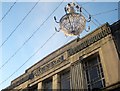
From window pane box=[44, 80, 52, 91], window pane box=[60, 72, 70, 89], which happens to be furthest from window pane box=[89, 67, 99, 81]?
window pane box=[44, 80, 52, 91]

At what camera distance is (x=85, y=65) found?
42.5ft

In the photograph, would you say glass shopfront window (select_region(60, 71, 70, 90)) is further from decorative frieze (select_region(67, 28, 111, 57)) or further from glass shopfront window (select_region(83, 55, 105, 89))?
glass shopfront window (select_region(83, 55, 105, 89))

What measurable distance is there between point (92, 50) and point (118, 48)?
168 centimetres

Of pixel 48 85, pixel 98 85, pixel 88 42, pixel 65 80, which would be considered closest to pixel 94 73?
pixel 98 85

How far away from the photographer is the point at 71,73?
13000 millimetres

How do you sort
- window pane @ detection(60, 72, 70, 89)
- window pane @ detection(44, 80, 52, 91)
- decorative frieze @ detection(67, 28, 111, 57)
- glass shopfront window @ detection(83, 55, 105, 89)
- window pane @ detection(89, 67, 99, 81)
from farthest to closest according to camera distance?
window pane @ detection(44, 80, 52, 91) < window pane @ detection(60, 72, 70, 89) < decorative frieze @ detection(67, 28, 111, 57) < window pane @ detection(89, 67, 99, 81) < glass shopfront window @ detection(83, 55, 105, 89)

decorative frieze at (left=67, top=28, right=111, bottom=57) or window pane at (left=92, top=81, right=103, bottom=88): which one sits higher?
decorative frieze at (left=67, top=28, right=111, bottom=57)

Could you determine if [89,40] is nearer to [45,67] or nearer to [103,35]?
[103,35]

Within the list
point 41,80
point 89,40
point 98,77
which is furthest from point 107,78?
point 41,80

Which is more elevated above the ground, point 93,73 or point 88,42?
point 88,42

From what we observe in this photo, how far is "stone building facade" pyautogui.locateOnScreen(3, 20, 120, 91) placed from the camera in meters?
11.3

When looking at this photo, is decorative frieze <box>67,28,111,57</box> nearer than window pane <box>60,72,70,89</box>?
Result: Yes

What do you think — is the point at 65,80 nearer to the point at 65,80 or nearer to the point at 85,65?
the point at 65,80

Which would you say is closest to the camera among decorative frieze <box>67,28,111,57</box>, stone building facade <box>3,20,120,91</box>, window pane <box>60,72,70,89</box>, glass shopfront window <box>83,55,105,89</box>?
stone building facade <box>3,20,120,91</box>
